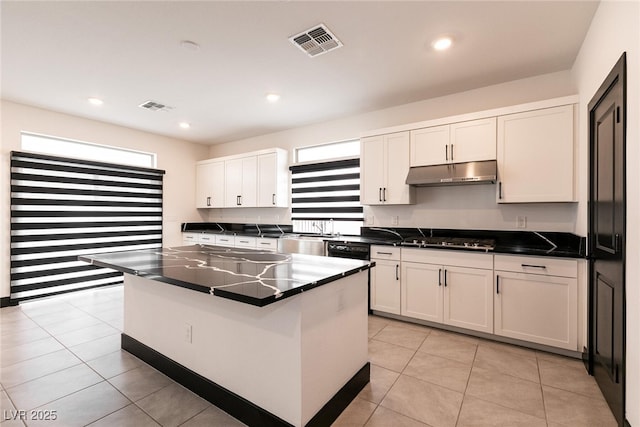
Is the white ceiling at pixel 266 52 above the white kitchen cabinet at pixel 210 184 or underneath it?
above

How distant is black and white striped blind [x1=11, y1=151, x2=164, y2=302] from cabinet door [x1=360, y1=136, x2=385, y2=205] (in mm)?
3942

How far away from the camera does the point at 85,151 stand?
4707mm

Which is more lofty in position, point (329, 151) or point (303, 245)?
point (329, 151)

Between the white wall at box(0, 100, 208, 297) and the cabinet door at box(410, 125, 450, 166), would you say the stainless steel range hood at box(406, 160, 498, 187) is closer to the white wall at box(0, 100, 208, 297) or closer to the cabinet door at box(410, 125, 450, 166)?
the cabinet door at box(410, 125, 450, 166)

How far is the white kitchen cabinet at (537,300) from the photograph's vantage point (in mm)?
2570

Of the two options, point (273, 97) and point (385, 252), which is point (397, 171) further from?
point (273, 97)

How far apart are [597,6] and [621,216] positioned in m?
1.58

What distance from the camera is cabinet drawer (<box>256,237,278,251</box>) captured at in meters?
4.71

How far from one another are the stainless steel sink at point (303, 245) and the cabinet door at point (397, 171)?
1.08 meters

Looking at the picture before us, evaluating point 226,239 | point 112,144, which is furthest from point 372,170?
point 112,144

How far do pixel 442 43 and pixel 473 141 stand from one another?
113 cm

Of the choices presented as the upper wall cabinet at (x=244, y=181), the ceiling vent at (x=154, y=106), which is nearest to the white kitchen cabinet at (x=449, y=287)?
the upper wall cabinet at (x=244, y=181)

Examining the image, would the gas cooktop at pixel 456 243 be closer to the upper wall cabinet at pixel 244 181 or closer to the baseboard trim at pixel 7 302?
the upper wall cabinet at pixel 244 181

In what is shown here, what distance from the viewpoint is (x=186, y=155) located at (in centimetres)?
608
